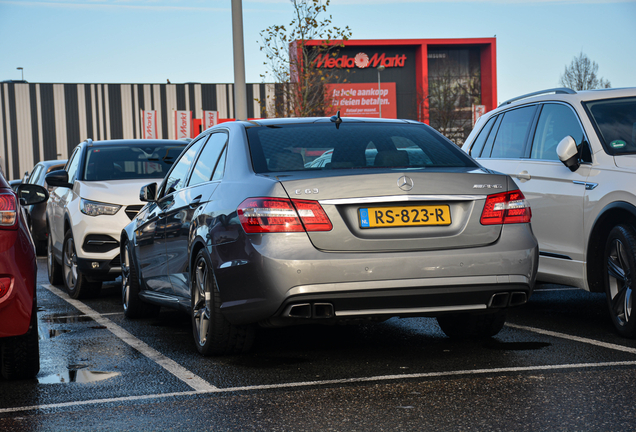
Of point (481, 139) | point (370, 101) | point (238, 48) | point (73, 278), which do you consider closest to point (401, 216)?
point (481, 139)

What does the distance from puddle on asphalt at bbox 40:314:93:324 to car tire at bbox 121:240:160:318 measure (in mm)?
360

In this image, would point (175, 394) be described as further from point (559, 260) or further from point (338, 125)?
point (559, 260)

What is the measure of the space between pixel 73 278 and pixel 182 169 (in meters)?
3.21

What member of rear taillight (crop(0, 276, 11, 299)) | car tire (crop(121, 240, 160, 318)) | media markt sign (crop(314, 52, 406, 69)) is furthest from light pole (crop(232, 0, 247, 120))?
media markt sign (crop(314, 52, 406, 69))

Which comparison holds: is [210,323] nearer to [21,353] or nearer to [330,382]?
[330,382]

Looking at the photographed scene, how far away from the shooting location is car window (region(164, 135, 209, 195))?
6.46m

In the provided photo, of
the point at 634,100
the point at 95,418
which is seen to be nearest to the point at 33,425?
the point at 95,418

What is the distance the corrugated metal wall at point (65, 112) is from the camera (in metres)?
58.3

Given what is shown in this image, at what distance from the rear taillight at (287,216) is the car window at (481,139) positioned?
3.99 meters

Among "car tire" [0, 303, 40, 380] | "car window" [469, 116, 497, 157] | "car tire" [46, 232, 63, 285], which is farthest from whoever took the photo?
"car tire" [46, 232, 63, 285]

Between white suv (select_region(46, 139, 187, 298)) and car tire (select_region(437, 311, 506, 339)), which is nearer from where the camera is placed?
car tire (select_region(437, 311, 506, 339))

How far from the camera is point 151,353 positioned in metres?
5.72

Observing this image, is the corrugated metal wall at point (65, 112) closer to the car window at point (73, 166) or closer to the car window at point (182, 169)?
the car window at point (73, 166)

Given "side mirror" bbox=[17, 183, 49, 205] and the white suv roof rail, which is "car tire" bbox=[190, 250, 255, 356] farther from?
the white suv roof rail
